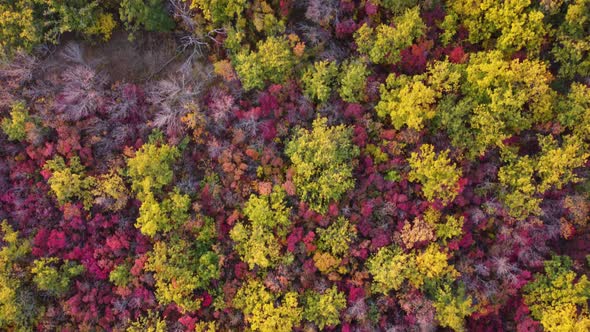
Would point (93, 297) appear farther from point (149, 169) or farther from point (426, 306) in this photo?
point (426, 306)

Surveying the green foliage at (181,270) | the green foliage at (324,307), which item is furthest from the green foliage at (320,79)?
the green foliage at (324,307)

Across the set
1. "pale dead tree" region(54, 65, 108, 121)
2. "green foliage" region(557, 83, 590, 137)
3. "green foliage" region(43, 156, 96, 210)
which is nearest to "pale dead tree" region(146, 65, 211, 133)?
"pale dead tree" region(54, 65, 108, 121)

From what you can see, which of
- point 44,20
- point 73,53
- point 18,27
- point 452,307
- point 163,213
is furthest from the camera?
point 73,53

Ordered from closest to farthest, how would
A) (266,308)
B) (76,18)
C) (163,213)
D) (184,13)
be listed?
(266,308) → (163,213) → (76,18) → (184,13)

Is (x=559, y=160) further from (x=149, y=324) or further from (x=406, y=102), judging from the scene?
(x=149, y=324)

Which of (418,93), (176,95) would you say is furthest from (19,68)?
(418,93)

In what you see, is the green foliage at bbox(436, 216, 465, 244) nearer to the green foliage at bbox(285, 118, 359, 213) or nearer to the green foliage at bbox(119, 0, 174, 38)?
the green foliage at bbox(285, 118, 359, 213)

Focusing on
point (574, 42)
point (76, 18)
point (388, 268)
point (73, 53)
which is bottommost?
point (388, 268)
